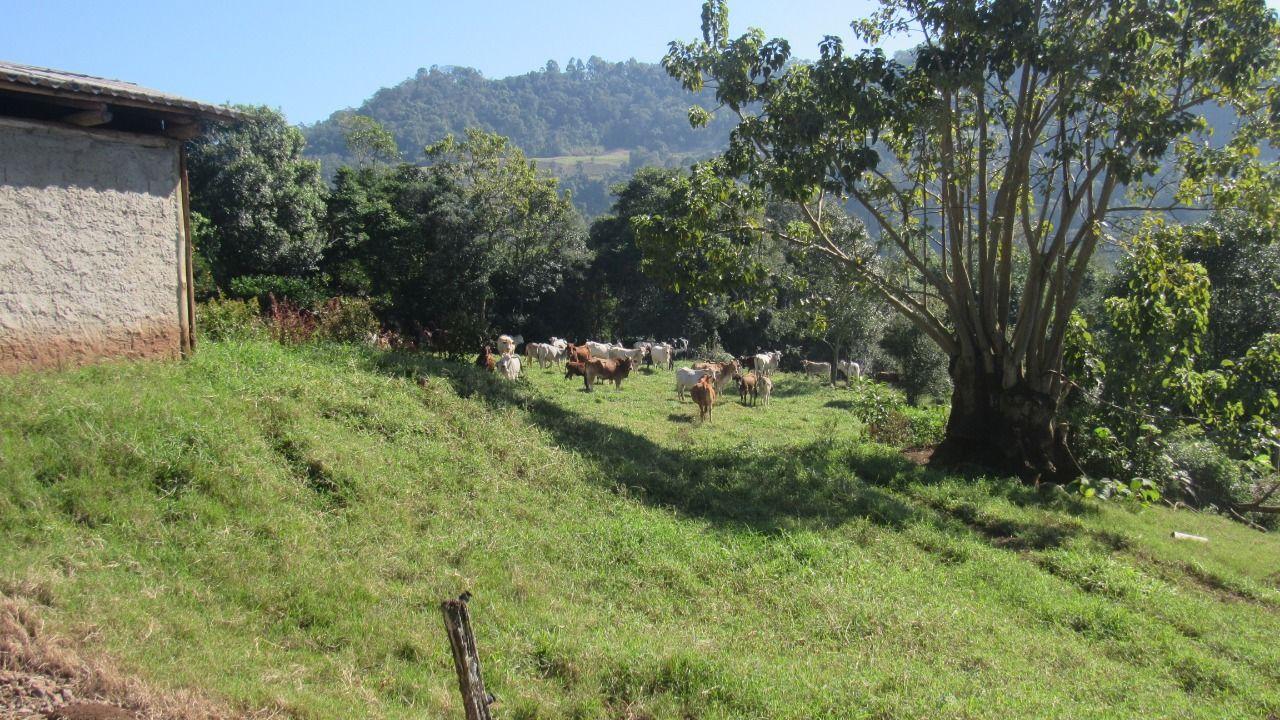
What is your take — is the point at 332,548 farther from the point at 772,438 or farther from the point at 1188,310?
the point at 1188,310

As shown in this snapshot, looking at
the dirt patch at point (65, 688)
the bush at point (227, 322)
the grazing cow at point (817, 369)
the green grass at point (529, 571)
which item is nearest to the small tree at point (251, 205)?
the bush at point (227, 322)

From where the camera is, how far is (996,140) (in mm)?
13648

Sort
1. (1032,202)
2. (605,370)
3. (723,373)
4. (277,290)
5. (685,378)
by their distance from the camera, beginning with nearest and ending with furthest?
(1032,202) < (277,290) < (685,378) < (605,370) < (723,373)

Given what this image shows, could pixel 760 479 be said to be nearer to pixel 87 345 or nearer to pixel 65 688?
pixel 87 345

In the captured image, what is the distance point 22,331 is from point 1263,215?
15287 mm

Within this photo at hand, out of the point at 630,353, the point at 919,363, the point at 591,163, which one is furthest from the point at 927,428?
the point at 591,163

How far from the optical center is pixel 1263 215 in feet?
39.3

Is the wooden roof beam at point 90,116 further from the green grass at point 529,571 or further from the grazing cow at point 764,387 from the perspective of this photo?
the grazing cow at point 764,387

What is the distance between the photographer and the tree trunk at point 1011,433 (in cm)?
1348

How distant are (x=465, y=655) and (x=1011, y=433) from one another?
12.3 meters

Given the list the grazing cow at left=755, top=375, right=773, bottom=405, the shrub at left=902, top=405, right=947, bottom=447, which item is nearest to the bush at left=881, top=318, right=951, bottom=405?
the grazing cow at left=755, top=375, right=773, bottom=405

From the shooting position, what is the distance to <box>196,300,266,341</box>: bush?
1097 centimetres

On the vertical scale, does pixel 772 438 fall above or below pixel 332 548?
below

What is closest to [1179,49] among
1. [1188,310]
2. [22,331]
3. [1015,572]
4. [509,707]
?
[1188,310]
